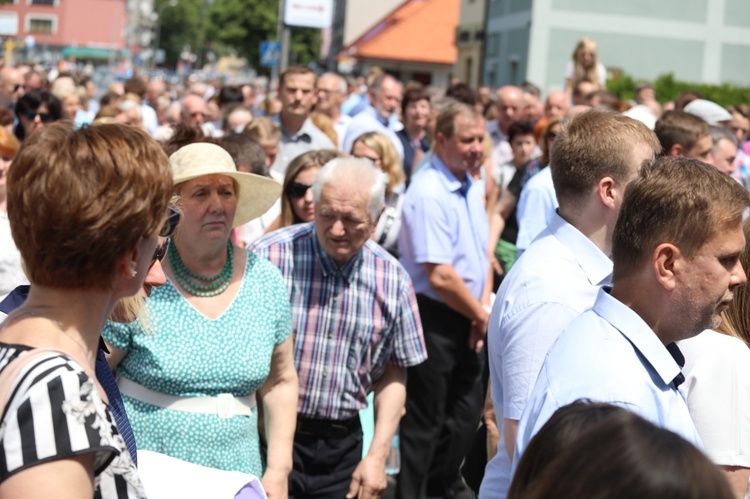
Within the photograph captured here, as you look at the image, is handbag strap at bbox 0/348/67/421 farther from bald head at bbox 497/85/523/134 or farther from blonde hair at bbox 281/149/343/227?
bald head at bbox 497/85/523/134

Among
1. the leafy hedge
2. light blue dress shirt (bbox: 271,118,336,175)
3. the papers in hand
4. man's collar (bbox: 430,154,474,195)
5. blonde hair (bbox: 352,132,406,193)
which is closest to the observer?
the papers in hand

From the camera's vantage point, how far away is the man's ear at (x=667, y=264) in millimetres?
2660

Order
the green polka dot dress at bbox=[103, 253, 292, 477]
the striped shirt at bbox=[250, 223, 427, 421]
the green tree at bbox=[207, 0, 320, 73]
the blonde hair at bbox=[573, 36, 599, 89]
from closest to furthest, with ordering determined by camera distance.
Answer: the green polka dot dress at bbox=[103, 253, 292, 477]
the striped shirt at bbox=[250, 223, 427, 421]
the blonde hair at bbox=[573, 36, 599, 89]
the green tree at bbox=[207, 0, 320, 73]

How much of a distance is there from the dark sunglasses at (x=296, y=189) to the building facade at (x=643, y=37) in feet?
87.0

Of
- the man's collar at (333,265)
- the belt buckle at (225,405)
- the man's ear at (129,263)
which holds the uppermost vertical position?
the man's ear at (129,263)

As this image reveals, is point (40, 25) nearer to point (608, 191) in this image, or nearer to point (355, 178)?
point (355, 178)

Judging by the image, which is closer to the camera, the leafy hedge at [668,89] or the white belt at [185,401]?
the white belt at [185,401]

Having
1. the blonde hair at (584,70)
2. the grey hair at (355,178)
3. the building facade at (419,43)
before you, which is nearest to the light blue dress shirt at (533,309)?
the grey hair at (355,178)

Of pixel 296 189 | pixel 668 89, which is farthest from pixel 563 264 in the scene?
pixel 668 89

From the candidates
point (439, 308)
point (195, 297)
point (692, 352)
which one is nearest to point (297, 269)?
point (195, 297)

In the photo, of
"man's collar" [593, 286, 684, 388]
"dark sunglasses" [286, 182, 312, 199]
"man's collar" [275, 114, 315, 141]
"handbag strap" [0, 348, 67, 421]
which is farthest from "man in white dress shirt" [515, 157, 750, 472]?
"man's collar" [275, 114, 315, 141]

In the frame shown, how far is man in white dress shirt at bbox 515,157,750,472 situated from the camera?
261 centimetres

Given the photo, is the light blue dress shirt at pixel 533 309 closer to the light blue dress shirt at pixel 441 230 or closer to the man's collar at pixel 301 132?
the light blue dress shirt at pixel 441 230

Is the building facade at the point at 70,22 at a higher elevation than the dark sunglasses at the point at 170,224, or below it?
higher
